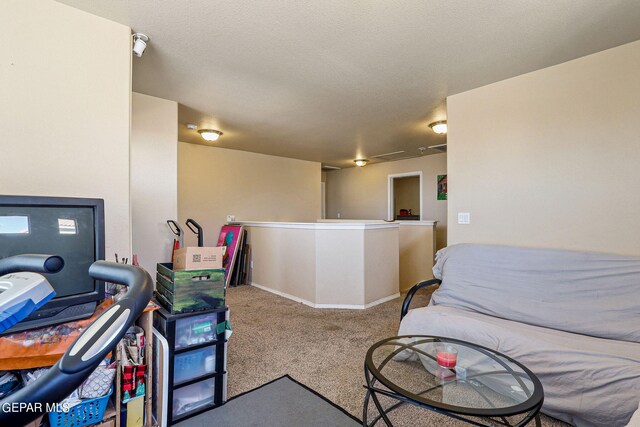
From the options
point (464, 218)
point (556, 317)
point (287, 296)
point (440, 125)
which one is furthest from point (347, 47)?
→ point (287, 296)

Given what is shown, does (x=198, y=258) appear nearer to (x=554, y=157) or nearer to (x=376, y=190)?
(x=554, y=157)

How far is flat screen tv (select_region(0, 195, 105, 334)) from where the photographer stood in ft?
4.29

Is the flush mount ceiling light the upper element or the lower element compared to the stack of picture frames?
upper

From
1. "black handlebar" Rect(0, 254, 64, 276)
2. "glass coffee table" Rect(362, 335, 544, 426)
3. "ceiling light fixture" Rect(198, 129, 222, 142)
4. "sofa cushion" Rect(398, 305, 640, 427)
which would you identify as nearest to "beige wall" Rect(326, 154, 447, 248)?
"ceiling light fixture" Rect(198, 129, 222, 142)

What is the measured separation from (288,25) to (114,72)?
1.18m

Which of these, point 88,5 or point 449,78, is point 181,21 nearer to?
point 88,5

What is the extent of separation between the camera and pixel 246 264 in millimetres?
5133

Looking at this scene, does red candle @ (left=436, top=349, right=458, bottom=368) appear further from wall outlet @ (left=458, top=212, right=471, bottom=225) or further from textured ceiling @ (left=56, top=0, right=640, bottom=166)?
textured ceiling @ (left=56, top=0, right=640, bottom=166)

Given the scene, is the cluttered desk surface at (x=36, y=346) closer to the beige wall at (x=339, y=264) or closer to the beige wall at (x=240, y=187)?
the beige wall at (x=339, y=264)

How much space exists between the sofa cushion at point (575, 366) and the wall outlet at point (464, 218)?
3.96 ft

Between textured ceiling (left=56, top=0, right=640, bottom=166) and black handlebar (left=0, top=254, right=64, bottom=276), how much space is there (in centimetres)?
189

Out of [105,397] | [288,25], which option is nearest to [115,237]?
[105,397]

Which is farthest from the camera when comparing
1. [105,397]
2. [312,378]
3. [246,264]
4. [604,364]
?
[246,264]

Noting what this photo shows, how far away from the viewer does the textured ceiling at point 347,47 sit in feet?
6.16
